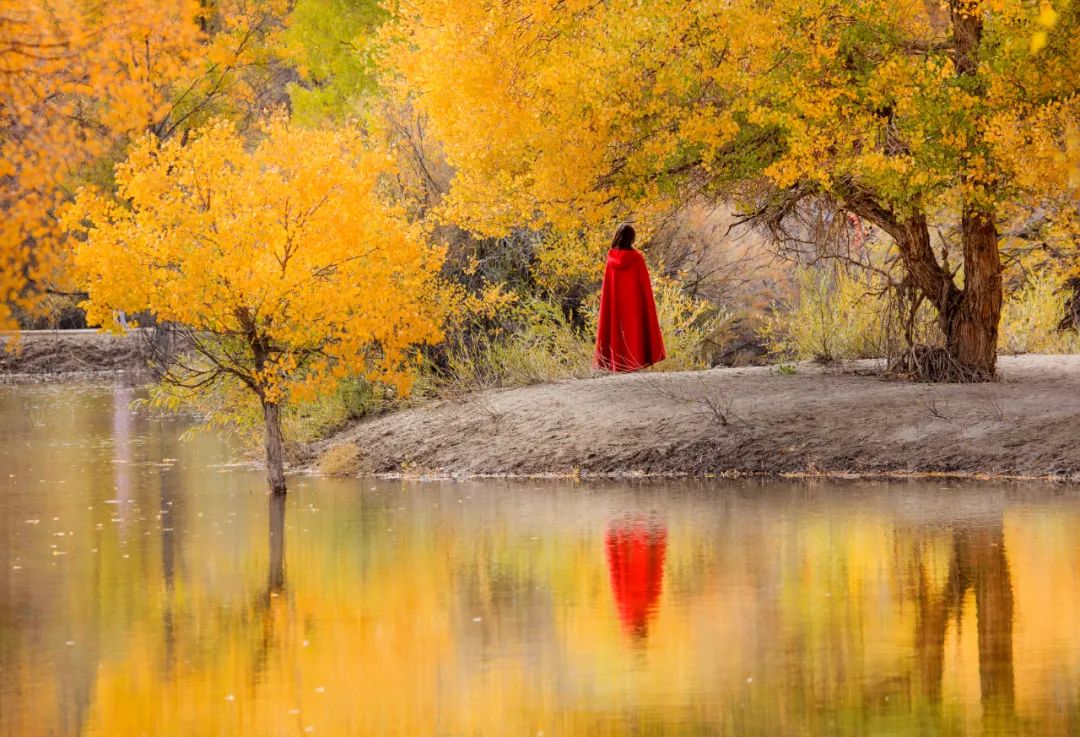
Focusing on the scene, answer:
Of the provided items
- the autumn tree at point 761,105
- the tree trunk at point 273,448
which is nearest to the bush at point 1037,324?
the autumn tree at point 761,105

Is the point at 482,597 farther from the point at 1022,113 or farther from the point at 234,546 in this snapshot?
the point at 1022,113

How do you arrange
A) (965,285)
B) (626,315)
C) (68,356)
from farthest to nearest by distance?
1. (68,356)
2. (626,315)
3. (965,285)

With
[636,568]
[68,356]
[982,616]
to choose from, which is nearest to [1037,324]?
[636,568]

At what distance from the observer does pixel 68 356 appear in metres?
38.5

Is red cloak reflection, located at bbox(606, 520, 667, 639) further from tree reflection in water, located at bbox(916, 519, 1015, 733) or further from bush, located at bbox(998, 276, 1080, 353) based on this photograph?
bush, located at bbox(998, 276, 1080, 353)

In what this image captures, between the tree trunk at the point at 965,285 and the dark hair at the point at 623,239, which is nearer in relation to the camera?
the tree trunk at the point at 965,285

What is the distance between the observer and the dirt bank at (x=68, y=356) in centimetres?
3750

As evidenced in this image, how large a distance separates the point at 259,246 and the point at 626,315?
6134 millimetres

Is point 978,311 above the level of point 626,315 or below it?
below

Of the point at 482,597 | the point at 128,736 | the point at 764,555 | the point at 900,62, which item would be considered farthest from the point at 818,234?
the point at 128,736

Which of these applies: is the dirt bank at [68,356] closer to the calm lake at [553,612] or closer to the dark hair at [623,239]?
the dark hair at [623,239]

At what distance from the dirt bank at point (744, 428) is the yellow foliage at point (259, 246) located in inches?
93.0

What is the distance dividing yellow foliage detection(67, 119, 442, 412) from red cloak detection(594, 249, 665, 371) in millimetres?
4736

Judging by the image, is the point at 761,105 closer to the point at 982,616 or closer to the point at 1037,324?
the point at 982,616
